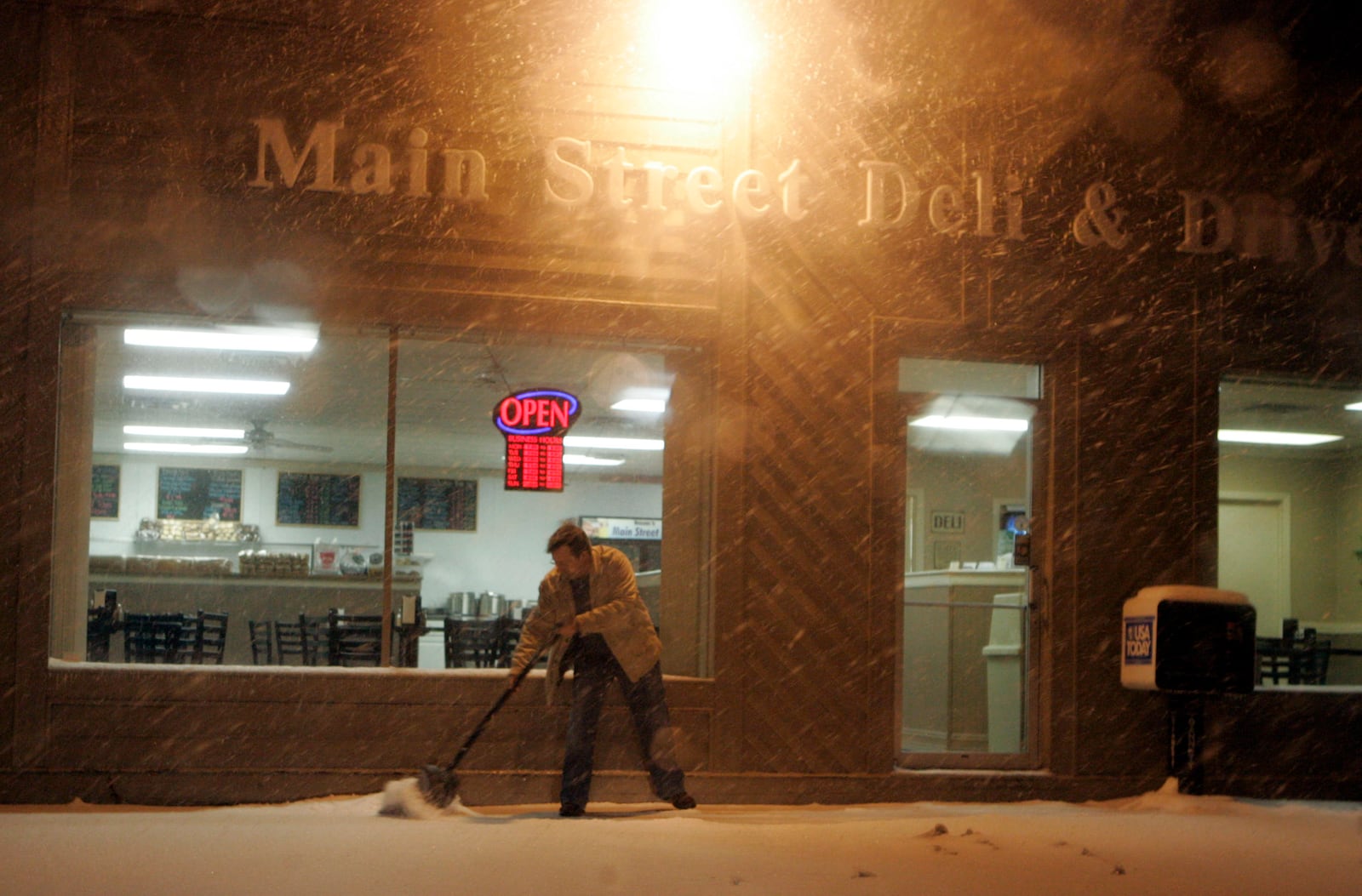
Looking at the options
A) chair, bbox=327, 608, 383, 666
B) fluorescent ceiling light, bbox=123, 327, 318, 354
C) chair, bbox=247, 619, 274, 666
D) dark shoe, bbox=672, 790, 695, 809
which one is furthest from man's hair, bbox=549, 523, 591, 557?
chair, bbox=247, 619, 274, 666

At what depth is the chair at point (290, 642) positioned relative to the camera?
31.8 ft

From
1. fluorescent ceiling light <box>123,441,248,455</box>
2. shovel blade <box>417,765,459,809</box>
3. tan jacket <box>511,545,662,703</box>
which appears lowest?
shovel blade <box>417,765,459,809</box>

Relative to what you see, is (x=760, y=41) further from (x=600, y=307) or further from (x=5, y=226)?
(x=5, y=226)

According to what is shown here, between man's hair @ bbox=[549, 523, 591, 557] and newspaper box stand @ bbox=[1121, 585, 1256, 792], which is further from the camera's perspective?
newspaper box stand @ bbox=[1121, 585, 1256, 792]

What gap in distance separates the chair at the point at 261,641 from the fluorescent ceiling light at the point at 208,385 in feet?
6.50

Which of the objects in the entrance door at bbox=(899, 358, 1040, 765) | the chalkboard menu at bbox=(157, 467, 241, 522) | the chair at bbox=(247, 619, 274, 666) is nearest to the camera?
the entrance door at bbox=(899, 358, 1040, 765)

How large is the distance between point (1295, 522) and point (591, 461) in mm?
5482

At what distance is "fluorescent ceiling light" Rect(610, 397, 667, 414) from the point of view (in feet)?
30.6

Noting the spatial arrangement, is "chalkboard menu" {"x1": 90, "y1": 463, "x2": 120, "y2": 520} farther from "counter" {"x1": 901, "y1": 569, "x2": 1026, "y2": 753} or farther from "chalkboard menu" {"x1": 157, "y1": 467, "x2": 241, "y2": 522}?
"counter" {"x1": 901, "y1": 569, "x2": 1026, "y2": 753}

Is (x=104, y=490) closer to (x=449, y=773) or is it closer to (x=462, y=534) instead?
(x=462, y=534)

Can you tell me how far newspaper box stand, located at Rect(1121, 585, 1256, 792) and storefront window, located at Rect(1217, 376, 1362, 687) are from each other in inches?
38.7

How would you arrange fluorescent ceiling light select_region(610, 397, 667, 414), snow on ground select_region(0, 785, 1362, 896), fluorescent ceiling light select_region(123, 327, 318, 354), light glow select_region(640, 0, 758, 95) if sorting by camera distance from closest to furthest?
snow on ground select_region(0, 785, 1362, 896) → fluorescent ceiling light select_region(123, 327, 318, 354) → light glow select_region(640, 0, 758, 95) → fluorescent ceiling light select_region(610, 397, 667, 414)

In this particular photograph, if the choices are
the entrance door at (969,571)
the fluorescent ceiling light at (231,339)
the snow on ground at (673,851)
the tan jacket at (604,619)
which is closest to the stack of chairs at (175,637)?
the snow on ground at (673,851)

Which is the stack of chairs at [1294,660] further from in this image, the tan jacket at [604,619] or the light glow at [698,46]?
the light glow at [698,46]
